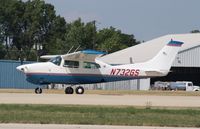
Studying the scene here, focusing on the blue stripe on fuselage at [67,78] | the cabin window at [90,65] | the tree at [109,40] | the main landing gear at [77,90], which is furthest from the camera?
the tree at [109,40]

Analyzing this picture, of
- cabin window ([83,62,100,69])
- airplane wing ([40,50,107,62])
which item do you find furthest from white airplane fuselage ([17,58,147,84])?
airplane wing ([40,50,107,62])

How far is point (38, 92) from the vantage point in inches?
1423

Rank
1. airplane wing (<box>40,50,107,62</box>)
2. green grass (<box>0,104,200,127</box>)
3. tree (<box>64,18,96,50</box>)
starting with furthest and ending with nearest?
tree (<box>64,18,96,50</box>) → airplane wing (<box>40,50,107,62</box>) → green grass (<box>0,104,200,127</box>)

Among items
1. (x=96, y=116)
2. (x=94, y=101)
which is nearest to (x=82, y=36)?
(x=94, y=101)

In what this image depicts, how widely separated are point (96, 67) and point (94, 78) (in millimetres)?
809

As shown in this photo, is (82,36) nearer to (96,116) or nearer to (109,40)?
(109,40)

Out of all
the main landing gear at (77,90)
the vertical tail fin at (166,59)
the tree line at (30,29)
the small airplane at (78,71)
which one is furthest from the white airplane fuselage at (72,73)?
the tree line at (30,29)

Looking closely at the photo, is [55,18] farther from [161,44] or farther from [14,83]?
[14,83]

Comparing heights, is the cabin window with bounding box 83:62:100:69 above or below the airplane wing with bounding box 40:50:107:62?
below

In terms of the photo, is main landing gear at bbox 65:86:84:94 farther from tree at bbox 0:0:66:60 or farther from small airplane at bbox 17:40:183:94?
tree at bbox 0:0:66:60

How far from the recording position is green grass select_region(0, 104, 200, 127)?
57.0 feet

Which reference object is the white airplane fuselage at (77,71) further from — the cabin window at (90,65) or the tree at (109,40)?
the tree at (109,40)

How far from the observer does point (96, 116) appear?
1911 centimetres

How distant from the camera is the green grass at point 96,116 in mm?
17375
